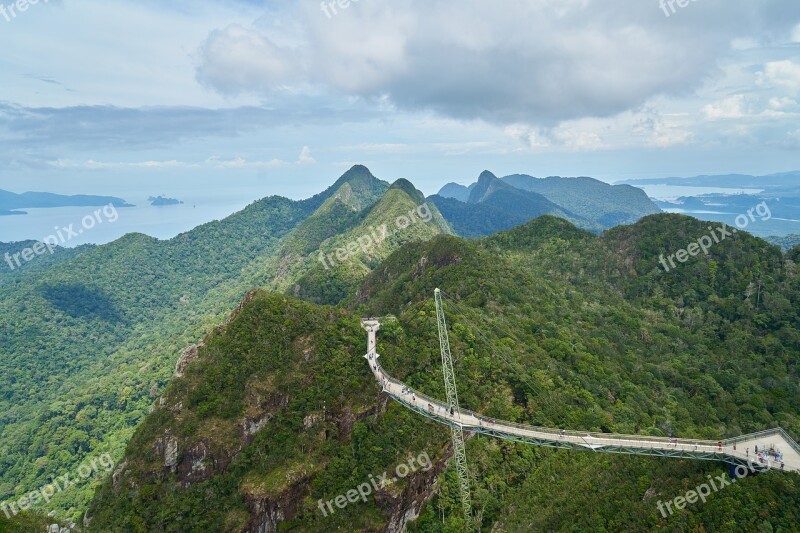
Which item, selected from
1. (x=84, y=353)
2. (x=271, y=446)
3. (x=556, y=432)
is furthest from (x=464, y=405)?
(x=84, y=353)

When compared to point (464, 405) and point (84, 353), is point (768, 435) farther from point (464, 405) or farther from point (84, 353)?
point (84, 353)

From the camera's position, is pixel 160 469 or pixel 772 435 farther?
pixel 160 469

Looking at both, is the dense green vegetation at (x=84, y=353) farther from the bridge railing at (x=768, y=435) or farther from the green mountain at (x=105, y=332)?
the bridge railing at (x=768, y=435)

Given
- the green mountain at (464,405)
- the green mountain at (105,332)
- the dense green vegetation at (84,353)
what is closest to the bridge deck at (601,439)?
the green mountain at (464,405)

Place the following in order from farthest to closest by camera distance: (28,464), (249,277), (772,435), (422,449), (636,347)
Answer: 1. (249,277)
2. (28,464)
3. (636,347)
4. (422,449)
5. (772,435)

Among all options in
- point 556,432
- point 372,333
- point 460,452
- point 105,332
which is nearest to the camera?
point 556,432

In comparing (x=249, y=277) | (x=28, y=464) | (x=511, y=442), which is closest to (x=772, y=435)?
(x=511, y=442)

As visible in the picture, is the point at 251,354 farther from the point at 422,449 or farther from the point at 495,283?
the point at 495,283
